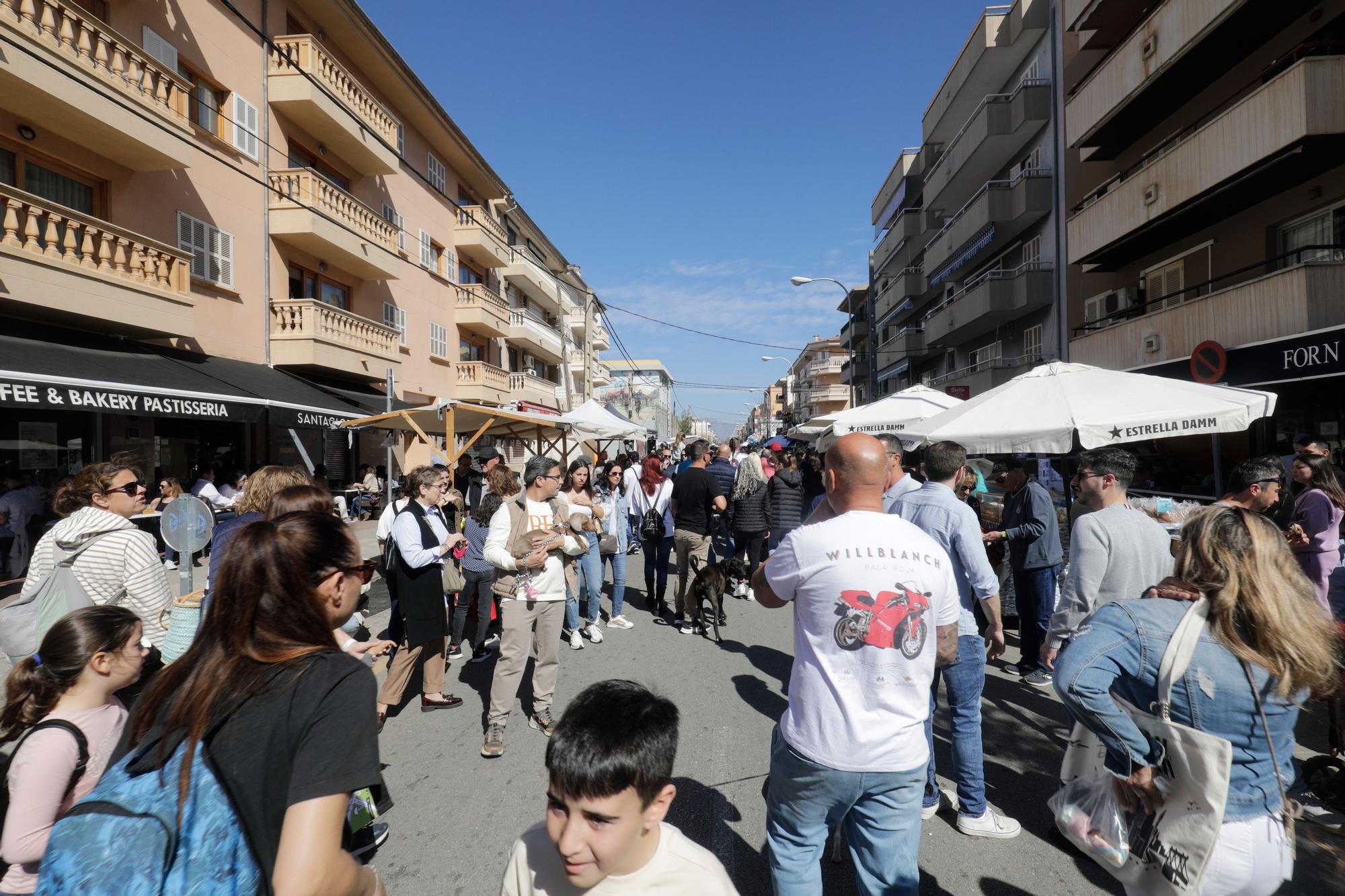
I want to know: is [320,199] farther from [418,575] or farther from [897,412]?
[418,575]

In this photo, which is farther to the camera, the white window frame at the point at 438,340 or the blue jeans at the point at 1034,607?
the white window frame at the point at 438,340

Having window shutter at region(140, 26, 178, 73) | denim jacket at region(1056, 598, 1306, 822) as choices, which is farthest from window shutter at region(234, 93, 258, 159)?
denim jacket at region(1056, 598, 1306, 822)

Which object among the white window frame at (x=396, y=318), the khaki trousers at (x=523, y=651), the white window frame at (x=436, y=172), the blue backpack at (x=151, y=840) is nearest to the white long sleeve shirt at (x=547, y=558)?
the khaki trousers at (x=523, y=651)

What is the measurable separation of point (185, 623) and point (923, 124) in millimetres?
29026

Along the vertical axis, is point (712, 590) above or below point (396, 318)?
below

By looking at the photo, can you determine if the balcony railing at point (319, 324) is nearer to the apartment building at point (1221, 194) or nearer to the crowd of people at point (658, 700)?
the crowd of people at point (658, 700)

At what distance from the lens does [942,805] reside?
3582 millimetres

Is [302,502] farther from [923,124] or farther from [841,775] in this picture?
[923,124]

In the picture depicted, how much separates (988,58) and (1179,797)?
2372 cm

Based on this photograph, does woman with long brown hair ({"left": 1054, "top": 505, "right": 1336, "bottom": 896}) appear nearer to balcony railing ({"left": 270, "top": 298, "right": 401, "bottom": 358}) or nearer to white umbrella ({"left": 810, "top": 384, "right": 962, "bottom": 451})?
white umbrella ({"left": 810, "top": 384, "right": 962, "bottom": 451})

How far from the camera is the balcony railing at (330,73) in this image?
1436 cm

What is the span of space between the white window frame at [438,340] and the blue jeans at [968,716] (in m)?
21.3

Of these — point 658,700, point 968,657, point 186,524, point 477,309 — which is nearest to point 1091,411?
point 968,657

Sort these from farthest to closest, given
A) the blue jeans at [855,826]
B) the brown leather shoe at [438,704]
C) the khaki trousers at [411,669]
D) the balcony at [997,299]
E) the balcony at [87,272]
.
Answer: the balcony at [997,299]
the balcony at [87,272]
the brown leather shoe at [438,704]
the khaki trousers at [411,669]
the blue jeans at [855,826]
